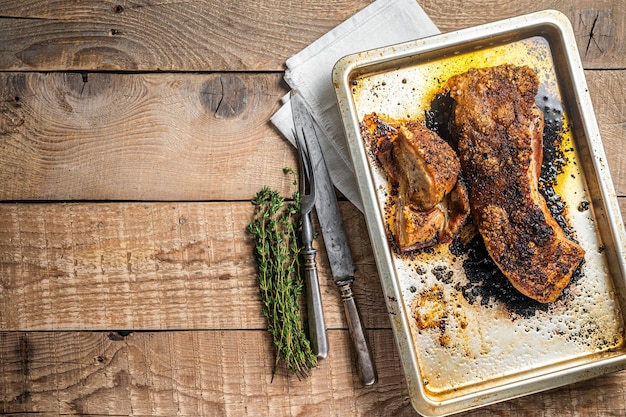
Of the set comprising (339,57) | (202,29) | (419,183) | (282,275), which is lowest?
(282,275)

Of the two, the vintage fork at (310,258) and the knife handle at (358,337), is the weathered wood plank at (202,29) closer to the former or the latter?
the vintage fork at (310,258)

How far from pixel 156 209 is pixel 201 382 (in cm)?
66

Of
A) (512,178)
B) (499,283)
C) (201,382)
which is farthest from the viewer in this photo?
(201,382)

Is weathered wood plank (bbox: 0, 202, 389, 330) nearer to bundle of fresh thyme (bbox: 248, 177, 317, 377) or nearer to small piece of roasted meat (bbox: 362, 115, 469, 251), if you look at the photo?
bundle of fresh thyme (bbox: 248, 177, 317, 377)

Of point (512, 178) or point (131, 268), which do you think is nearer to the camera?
point (512, 178)

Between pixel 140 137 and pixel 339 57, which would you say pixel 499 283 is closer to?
pixel 339 57

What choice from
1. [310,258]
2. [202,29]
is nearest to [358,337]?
[310,258]

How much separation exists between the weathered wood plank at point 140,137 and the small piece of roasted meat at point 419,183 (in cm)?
37

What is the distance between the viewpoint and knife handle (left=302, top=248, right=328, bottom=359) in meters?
1.90

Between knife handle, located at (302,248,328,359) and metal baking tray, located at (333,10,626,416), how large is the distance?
0.29m

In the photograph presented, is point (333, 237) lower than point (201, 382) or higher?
higher

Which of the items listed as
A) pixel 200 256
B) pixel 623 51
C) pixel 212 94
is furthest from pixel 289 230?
pixel 623 51

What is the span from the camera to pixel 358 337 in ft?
6.24

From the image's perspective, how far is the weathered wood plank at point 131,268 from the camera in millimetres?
1982
